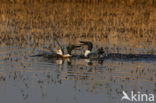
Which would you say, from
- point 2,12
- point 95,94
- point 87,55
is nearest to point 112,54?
point 87,55

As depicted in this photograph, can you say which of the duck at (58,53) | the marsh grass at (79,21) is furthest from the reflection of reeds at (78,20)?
the duck at (58,53)

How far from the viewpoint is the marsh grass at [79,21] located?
20.5 meters

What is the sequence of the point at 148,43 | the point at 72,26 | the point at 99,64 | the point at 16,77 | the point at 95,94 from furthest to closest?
the point at 72,26 < the point at 148,43 < the point at 99,64 < the point at 16,77 < the point at 95,94

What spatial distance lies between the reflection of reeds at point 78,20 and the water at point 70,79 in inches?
162

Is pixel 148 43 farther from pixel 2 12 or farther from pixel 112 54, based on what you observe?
pixel 2 12

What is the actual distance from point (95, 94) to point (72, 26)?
12555 mm

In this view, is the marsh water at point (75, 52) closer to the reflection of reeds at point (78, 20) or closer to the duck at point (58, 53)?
the reflection of reeds at point (78, 20)

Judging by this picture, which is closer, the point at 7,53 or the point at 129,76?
the point at 129,76

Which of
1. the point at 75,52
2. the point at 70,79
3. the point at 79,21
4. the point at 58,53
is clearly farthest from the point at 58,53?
the point at 79,21

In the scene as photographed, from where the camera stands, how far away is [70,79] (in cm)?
1270

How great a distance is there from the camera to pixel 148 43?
19656mm

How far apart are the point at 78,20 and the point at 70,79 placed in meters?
12.7

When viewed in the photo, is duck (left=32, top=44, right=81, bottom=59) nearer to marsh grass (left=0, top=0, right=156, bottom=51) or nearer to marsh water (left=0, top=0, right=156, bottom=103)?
marsh water (left=0, top=0, right=156, bottom=103)

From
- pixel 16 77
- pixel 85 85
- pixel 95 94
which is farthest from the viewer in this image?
pixel 16 77
